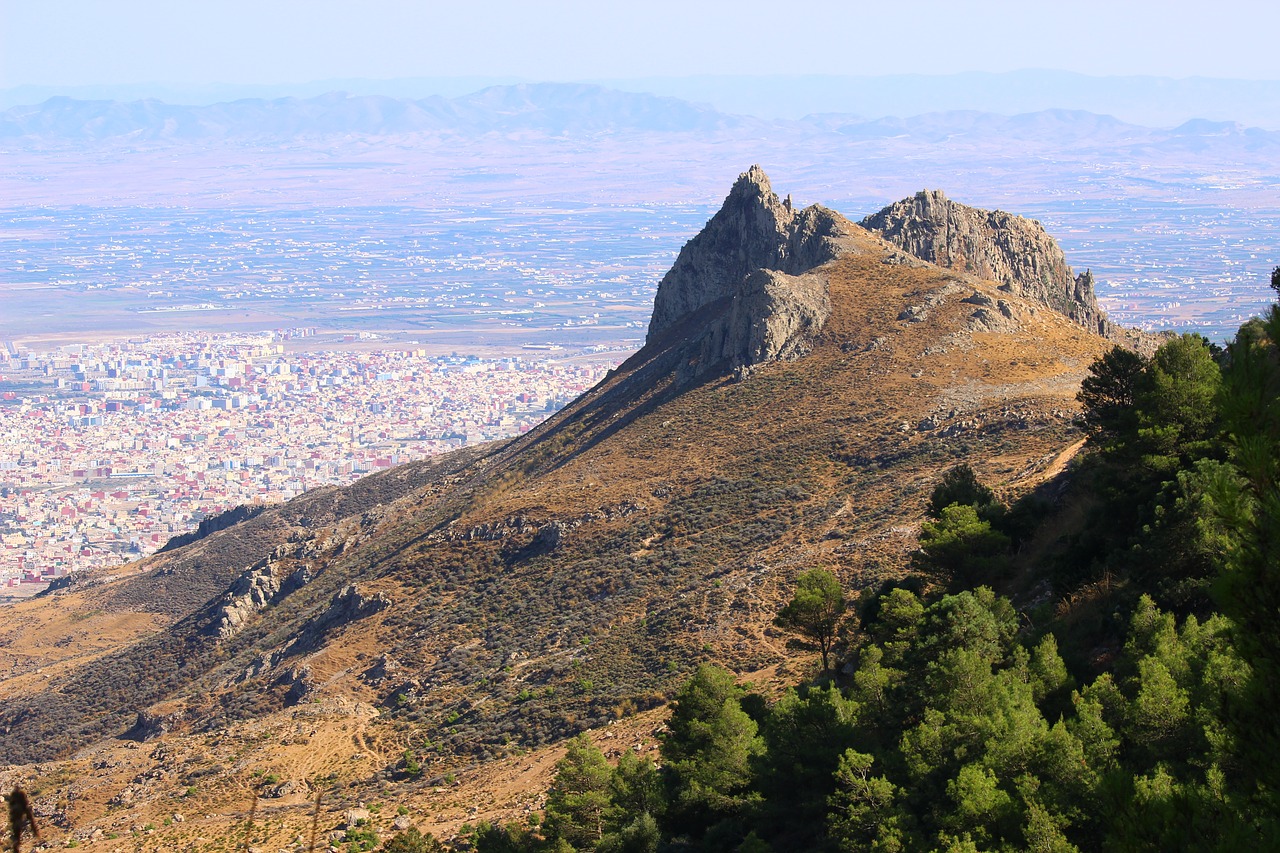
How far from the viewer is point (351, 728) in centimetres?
4294

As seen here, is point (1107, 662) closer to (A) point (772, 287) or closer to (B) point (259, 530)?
(A) point (772, 287)

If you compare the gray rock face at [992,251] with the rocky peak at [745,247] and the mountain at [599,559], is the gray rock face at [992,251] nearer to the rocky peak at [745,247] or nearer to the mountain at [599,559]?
the mountain at [599,559]

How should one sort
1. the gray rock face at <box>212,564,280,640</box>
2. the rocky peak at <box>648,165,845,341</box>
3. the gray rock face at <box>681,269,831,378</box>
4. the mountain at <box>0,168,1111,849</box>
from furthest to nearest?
1. the rocky peak at <box>648,165,845,341</box>
2. the gray rock face at <box>212,564,280,640</box>
3. the gray rock face at <box>681,269,831,378</box>
4. the mountain at <box>0,168,1111,849</box>

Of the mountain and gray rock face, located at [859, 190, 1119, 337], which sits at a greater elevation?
gray rock face, located at [859, 190, 1119, 337]

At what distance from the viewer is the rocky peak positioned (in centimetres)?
6662

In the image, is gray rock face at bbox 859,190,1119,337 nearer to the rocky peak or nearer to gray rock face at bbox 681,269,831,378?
the rocky peak

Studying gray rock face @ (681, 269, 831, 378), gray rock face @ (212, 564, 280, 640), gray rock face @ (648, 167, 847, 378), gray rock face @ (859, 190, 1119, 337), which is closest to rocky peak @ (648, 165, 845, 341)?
gray rock face @ (648, 167, 847, 378)

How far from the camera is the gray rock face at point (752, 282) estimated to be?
59.1 meters

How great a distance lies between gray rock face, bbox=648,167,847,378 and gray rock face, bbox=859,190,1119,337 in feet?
16.1

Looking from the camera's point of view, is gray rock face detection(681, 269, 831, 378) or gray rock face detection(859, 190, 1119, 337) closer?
gray rock face detection(681, 269, 831, 378)

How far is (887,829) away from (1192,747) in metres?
5.02

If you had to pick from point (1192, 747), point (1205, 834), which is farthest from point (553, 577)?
point (1205, 834)

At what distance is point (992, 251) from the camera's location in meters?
69.2

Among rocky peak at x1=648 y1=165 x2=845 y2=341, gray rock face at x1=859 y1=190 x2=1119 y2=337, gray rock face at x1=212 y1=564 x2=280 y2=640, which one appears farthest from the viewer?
gray rock face at x1=859 y1=190 x2=1119 y2=337
